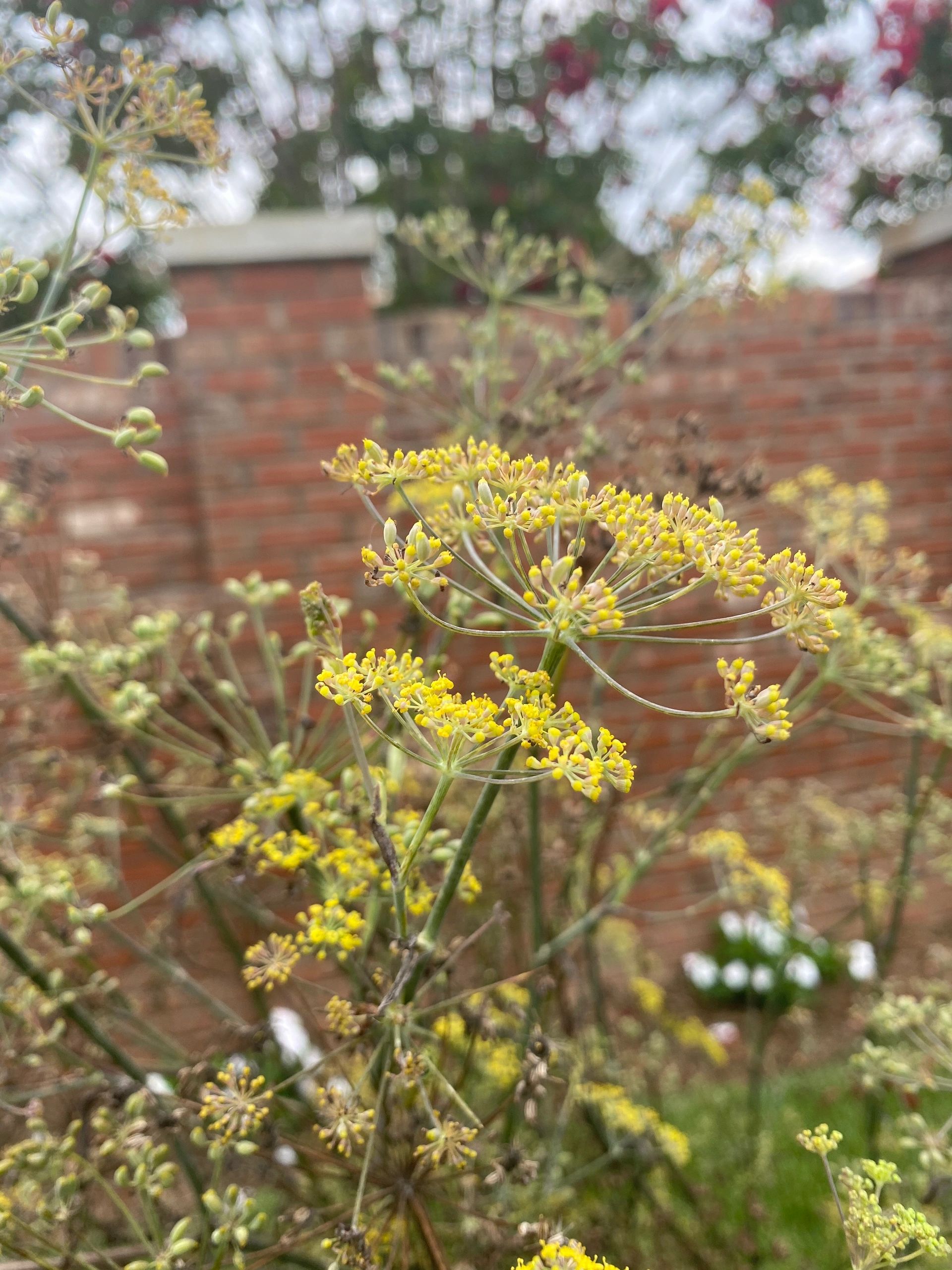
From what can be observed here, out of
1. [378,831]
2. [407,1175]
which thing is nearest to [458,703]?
[378,831]

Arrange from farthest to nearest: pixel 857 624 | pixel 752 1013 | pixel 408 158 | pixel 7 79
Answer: pixel 408 158 → pixel 752 1013 → pixel 857 624 → pixel 7 79

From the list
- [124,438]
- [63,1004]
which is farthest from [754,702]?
[63,1004]

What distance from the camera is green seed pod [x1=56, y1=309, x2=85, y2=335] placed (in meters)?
0.91

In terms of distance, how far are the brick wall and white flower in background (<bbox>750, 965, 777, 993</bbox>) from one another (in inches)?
13.4

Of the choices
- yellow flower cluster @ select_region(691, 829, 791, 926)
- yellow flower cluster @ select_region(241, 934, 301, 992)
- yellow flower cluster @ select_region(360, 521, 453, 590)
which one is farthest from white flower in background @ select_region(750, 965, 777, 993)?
yellow flower cluster @ select_region(360, 521, 453, 590)

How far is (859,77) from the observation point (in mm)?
4020

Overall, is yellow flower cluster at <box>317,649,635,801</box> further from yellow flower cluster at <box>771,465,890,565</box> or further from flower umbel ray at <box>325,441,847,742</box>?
yellow flower cluster at <box>771,465,890,565</box>

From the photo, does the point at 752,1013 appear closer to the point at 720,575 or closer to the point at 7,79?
the point at 720,575

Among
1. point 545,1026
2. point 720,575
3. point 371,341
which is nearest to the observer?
point 720,575

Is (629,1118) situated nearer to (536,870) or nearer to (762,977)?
(536,870)

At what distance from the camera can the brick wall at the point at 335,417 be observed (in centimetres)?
250

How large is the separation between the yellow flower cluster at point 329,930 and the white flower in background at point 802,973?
2.49 m

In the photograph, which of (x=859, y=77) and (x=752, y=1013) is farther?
(x=859, y=77)

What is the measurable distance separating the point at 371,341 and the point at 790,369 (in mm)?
1493
